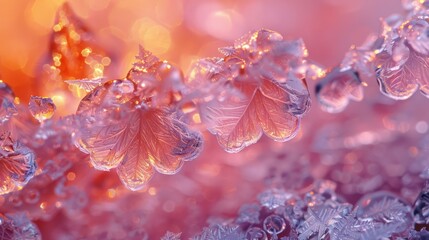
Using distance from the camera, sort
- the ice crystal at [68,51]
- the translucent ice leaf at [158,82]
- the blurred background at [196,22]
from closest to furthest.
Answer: the translucent ice leaf at [158,82] → the ice crystal at [68,51] → the blurred background at [196,22]

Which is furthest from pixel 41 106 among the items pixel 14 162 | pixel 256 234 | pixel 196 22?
pixel 196 22

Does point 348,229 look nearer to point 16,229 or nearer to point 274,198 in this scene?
point 274,198

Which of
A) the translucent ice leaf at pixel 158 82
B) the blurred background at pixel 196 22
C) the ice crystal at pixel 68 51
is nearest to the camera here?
the translucent ice leaf at pixel 158 82

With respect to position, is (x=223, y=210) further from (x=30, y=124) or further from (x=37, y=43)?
(x=37, y=43)

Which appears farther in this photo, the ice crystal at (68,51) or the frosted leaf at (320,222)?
the ice crystal at (68,51)

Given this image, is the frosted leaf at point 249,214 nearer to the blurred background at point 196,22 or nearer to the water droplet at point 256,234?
the water droplet at point 256,234

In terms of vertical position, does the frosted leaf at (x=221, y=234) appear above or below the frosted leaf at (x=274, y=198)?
above

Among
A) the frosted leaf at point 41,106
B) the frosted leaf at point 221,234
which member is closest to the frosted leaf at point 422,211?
the frosted leaf at point 221,234

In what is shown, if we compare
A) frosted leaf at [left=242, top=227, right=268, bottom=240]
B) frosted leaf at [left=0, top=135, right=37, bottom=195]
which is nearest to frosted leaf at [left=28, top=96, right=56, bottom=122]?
frosted leaf at [left=0, top=135, right=37, bottom=195]
